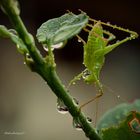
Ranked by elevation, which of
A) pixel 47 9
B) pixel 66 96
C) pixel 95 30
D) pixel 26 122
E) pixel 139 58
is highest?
pixel 66 96

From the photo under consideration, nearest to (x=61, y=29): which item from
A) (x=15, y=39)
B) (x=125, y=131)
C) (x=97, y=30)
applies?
(x=15, y=39)

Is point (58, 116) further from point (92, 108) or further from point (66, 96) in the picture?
point (66, 96)

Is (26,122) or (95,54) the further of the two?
(26,122)

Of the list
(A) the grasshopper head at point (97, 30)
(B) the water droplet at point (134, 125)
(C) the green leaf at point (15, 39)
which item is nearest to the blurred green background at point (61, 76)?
(A) the grasshopper head at point (97, 30)

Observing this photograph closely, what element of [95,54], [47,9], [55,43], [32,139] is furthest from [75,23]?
[47,9]

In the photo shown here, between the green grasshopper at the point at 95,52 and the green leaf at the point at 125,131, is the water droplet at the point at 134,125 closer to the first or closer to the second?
the green leaf at the point at 125,131

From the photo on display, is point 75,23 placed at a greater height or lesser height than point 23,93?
greater

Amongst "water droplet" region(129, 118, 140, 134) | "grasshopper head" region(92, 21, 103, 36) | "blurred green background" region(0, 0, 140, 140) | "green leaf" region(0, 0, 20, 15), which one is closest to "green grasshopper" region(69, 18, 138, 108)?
"grasshopper head" region(92, 21, 103, 36)

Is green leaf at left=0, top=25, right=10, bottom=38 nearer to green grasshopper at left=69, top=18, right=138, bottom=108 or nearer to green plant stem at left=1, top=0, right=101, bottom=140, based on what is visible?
green plant stem at left=1, top=0, right=101, bottom=140
